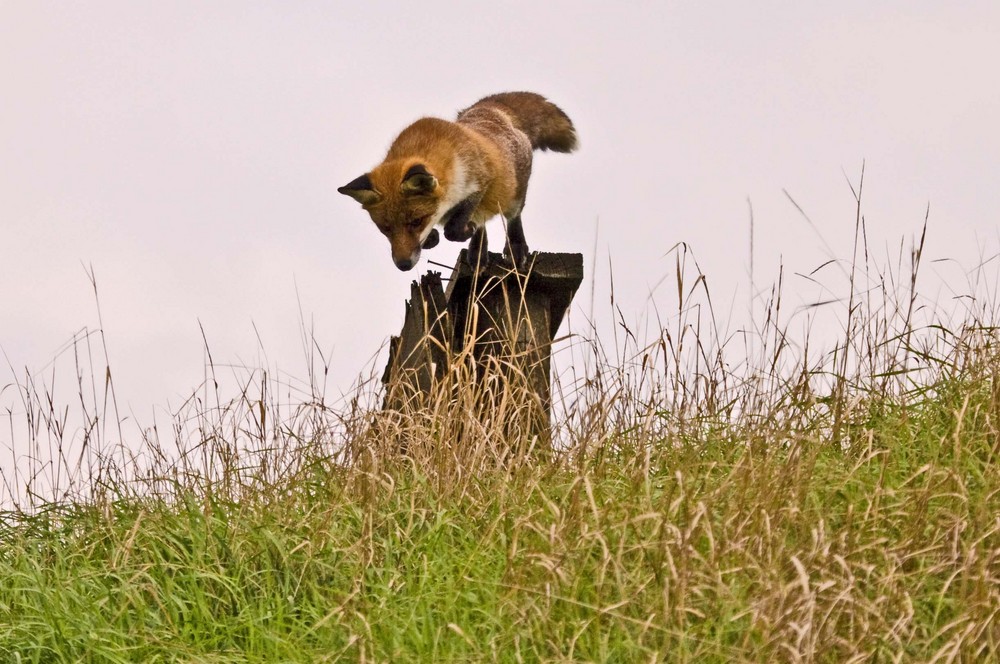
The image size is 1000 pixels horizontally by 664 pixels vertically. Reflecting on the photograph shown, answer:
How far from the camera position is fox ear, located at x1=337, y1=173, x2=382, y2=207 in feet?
22.5

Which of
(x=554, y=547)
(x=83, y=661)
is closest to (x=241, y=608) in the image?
(x=83, y=661)

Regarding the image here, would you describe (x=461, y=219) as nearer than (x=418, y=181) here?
No

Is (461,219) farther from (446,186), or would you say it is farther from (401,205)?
(401,205)

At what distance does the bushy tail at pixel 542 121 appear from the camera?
880 centimetres

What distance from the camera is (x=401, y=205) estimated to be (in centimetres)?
686

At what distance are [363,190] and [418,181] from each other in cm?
44

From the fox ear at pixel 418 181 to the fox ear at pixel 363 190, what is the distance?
22cm

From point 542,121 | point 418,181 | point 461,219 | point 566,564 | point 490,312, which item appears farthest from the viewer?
point 542,121

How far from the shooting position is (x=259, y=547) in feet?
13.8

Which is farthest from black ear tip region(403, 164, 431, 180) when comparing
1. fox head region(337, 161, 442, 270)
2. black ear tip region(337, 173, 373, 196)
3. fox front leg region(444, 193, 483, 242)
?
fox front leg region(444, 193, 483, 242)

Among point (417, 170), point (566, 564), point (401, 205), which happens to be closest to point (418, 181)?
point (417, 170)

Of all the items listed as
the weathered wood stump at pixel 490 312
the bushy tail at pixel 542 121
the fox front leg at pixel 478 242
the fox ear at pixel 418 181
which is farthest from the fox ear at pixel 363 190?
the bushy tail at pixel 542 121

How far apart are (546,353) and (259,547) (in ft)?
6.61

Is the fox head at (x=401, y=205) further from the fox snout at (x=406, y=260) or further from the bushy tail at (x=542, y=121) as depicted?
the bushy tail at (x=542, y=121)
